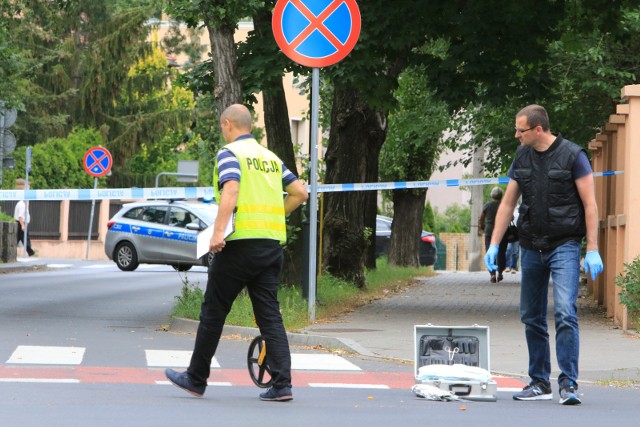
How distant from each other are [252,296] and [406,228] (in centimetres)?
2438

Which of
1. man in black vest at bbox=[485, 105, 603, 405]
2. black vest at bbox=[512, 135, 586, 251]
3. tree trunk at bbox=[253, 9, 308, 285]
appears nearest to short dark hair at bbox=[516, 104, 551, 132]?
man in black vest at bbox=[485, 105, 603, 405]

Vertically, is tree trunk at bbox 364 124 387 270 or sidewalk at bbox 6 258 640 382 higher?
tree trunk at bbox 364 124 387 270

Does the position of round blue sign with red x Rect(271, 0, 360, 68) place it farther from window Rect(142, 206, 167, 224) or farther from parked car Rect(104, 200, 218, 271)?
window Rect(142, 206, 167, 224)

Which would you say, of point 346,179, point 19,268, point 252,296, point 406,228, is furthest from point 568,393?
point 406,228

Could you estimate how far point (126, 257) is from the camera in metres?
30.7

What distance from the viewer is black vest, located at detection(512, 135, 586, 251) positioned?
29.9 feet

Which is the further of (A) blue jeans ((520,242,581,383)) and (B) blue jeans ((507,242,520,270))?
(B) blue jeans ((507,242,520,270))

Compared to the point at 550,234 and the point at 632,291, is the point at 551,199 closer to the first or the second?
the point at 550,234

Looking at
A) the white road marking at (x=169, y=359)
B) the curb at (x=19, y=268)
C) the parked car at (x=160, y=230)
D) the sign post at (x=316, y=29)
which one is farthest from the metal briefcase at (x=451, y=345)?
the curb at (x=19, y=268)

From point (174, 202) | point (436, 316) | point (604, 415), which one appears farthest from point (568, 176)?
point (174, 202)

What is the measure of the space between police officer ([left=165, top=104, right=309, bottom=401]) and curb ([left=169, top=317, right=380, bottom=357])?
3.18 metres

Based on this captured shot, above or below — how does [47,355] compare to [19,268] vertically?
below

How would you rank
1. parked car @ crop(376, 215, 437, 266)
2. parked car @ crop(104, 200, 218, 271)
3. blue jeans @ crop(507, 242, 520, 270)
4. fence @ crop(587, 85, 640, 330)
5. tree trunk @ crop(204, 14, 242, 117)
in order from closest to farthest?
fence @ crop(587, 85, 640, 330) < tree trunk @ crop(204, 14, 242, 117) < parked car @ crop(104, 200, 218, 271) < blue jeans @ crop(507, 242, 520, 270) < parked car @ crop(376, 215, 437, 266)

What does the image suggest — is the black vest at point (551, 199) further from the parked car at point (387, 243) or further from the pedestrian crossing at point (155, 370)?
the parked car at point (387, 243)
